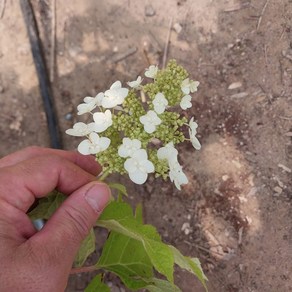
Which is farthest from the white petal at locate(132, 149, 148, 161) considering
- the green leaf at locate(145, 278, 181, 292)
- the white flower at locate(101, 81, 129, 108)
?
the green leaf at locate(145, 278, 181, 292)

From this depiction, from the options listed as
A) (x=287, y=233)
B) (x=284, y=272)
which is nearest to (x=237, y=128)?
(x=287, y=233)

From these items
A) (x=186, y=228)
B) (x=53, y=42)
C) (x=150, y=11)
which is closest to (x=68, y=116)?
(x=53, y=42)

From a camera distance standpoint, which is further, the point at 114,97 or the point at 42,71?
the point at 42,71

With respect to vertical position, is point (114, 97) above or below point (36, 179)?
above

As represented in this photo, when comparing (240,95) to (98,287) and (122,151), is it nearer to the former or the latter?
(98,287)

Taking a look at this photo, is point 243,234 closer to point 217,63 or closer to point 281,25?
point 217,63

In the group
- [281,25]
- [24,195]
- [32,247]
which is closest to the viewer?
[32,247]
